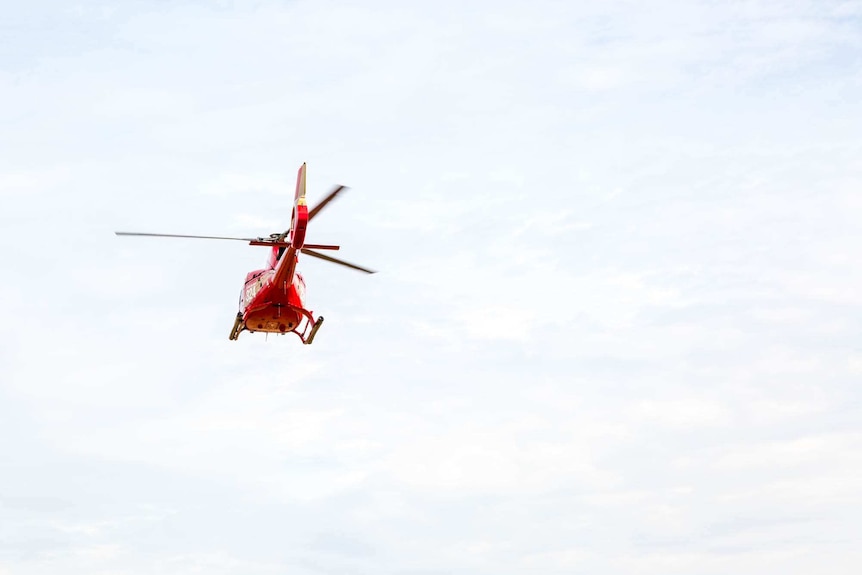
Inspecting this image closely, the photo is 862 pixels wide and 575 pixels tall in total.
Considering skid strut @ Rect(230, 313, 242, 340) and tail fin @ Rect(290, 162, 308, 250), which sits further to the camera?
skid strut @ Rect(230, 313, 242, 340)

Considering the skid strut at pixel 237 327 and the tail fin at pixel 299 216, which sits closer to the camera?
the tail fin at pixel 299 216

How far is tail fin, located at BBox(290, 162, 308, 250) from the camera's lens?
97.8 meters

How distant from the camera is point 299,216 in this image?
97.6 meters

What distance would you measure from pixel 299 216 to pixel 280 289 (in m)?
10.2

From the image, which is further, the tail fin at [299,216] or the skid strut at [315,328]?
the skid strut at [315,328]

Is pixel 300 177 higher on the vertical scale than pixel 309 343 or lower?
higher

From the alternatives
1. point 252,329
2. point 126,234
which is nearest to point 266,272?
point 252,329

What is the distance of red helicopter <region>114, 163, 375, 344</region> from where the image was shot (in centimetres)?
10181

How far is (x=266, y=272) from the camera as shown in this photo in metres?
108

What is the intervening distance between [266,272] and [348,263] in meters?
6.82

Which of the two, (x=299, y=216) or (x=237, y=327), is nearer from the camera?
(x=299, y=216)

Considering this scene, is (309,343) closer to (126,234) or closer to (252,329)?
(252,329)

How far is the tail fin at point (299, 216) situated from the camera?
3851 inches

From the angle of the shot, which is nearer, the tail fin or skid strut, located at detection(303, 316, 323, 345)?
the tail fin
